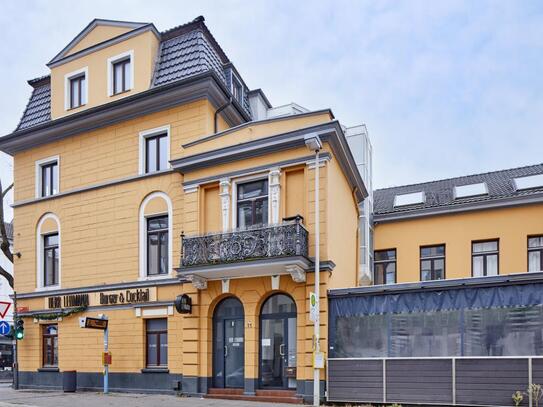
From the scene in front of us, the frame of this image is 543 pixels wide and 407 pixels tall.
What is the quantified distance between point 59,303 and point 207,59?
10.4 meters

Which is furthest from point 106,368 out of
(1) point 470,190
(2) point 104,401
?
(1) point 470,190

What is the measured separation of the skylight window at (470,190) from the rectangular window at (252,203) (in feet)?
37.1

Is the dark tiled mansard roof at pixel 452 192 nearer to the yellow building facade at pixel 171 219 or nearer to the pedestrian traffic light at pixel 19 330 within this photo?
the yellow building facade at pixel 171 219

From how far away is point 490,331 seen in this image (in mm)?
12500

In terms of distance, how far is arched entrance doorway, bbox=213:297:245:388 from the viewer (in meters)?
15.5

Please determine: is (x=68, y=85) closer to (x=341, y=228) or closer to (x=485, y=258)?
(x=341, y=228)

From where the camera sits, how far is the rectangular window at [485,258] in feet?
70.8

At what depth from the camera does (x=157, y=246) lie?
707 inches

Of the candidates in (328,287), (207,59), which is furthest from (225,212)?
(207,59)

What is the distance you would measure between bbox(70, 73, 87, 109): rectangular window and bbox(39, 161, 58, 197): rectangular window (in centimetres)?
249

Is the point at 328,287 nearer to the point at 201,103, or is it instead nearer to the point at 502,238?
the point at 201,103

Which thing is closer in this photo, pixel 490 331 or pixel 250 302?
pixel 490 331

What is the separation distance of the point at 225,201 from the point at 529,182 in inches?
547

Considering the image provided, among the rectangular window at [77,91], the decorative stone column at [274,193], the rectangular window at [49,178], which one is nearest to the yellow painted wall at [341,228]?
the decorative stone column at [274,193]
